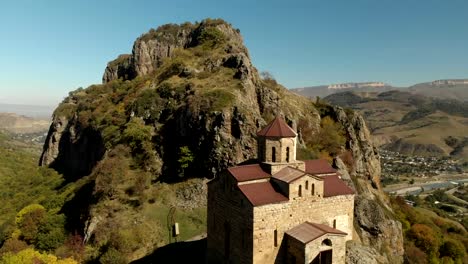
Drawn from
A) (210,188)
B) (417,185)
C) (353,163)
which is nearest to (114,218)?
(210,188)

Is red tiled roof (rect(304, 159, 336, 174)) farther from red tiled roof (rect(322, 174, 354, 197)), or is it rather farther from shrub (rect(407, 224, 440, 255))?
shrub (rect(407, 224, 440, 255))

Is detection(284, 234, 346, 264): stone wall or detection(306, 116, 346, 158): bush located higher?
detection(306, 116, 346, 158): bush

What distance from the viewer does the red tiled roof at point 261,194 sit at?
2365 cm

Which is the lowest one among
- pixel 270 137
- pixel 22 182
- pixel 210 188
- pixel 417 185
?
pixel 417 185

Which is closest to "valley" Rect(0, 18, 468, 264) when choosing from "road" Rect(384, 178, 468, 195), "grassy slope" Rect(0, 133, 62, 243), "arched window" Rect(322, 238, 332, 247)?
"arched window" Rect(322, 238, 332, 247)

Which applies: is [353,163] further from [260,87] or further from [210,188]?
[210,188]

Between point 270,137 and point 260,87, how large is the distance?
2922 centimetres

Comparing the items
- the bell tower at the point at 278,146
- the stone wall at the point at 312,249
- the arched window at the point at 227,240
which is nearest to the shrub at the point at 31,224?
the arched window at the point at 227,240

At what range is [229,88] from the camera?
51188 mm

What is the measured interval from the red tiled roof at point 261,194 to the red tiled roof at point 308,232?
2185mm

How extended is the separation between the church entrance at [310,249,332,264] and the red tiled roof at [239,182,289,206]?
4.19 metres

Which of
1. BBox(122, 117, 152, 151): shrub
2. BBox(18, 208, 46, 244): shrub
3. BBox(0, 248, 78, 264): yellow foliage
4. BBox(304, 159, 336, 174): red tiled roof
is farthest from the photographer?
BBox(122, 117, 152, 151): shrub

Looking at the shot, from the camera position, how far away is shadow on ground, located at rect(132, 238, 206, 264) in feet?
107

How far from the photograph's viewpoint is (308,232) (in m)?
23.9
